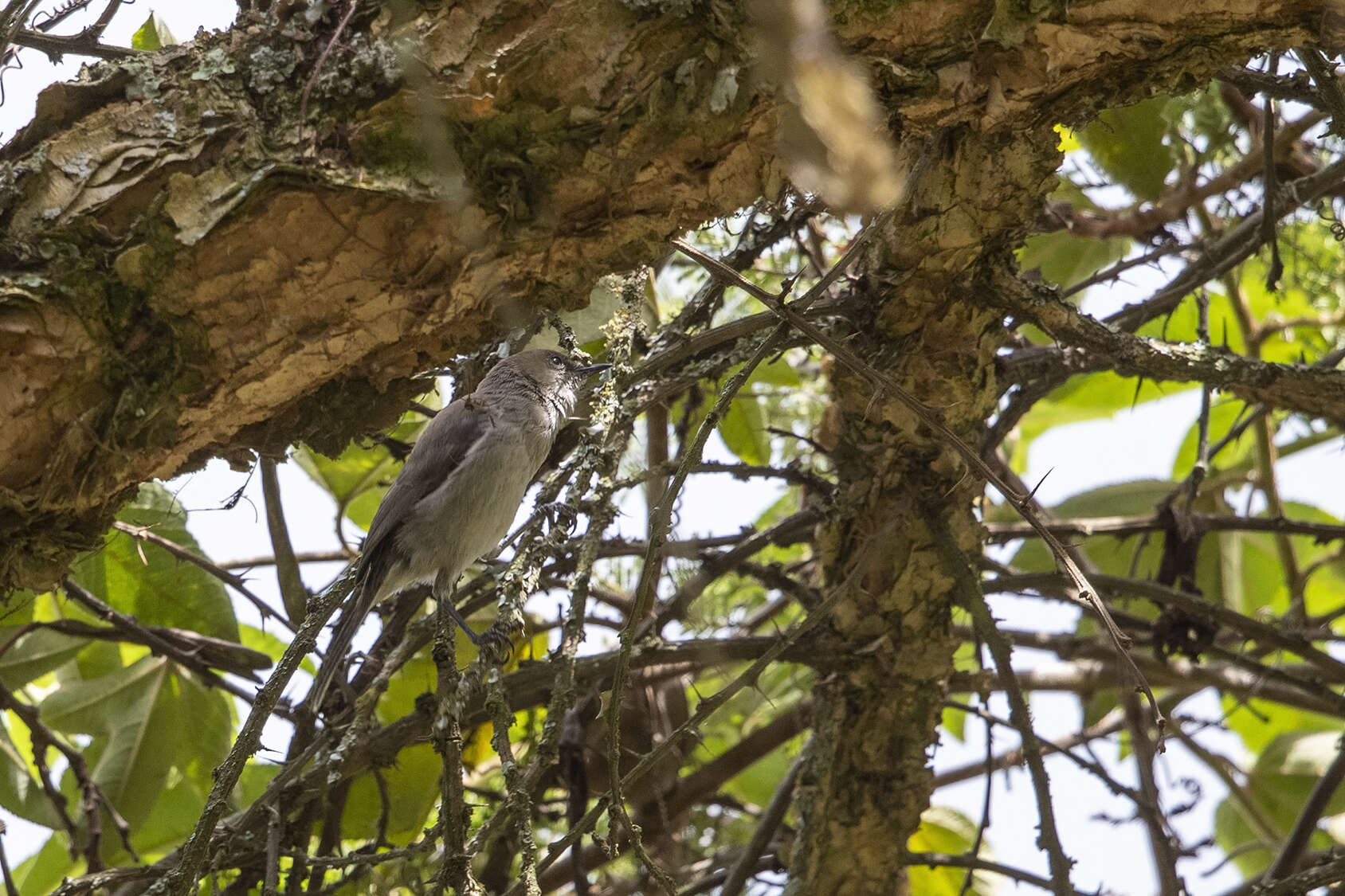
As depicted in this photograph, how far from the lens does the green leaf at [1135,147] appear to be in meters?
3.41

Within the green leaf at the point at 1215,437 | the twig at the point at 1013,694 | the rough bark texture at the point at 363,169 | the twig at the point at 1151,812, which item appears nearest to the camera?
the rough bark texture at the point at 363,169

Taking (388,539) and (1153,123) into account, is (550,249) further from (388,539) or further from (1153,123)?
(1153,123)

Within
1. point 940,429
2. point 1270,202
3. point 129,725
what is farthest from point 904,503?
point 129,725

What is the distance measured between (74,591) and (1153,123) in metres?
3.40

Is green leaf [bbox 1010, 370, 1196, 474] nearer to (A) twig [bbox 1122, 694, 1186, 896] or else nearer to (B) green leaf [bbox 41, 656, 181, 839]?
(A) twig [bbox 1122, 694, 1186, 896]

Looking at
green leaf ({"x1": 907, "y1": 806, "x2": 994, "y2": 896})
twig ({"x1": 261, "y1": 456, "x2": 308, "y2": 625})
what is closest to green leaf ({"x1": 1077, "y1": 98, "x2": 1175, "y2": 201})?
green leaf ({"x1": 907, "y1": 806, "x2": 994, "y2": 896})

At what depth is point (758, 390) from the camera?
4402 millimetres

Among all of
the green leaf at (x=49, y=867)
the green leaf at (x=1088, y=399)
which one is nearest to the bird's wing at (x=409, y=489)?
the green leaf at (x=49, y=867)

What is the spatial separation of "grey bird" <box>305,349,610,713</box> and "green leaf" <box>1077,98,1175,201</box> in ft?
5.54

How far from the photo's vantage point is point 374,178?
6.05 ft

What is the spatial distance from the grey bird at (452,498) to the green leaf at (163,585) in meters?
0.39

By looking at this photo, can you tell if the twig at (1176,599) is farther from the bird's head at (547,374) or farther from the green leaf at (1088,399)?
the bird's head at (547,374)

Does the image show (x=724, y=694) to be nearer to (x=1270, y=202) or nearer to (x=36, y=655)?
(x=1270, y=202)

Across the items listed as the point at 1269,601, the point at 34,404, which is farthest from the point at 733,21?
the point at 1269,601
